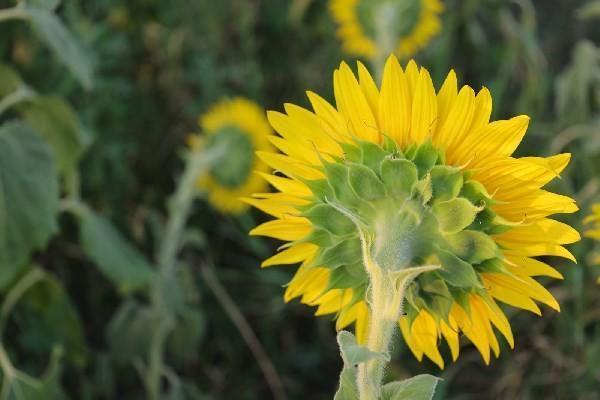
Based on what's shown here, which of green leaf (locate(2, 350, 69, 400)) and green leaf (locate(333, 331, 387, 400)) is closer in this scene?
green leaf (locate(333, 331, 387, 400))

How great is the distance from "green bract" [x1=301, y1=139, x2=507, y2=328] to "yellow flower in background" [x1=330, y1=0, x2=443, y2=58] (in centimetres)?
104

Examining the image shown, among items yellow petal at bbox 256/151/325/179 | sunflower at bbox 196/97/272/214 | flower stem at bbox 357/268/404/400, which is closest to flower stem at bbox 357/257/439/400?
flower stem at bbox 357/268/404/400

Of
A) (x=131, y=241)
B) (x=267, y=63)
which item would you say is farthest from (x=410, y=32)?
(x=131, y=241)

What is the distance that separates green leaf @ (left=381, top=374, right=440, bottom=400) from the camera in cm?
75

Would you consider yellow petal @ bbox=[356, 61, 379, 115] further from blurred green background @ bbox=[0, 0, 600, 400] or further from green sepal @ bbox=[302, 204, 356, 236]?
blurred green background @ bbox=[0, 0, 600, 400]

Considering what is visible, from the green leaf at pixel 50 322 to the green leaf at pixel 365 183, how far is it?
85cm

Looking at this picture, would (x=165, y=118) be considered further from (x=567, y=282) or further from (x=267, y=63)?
(x=567, y=282)

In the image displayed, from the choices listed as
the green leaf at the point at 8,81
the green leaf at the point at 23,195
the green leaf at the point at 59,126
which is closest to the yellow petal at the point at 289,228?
the green leaf at the point at 23,195

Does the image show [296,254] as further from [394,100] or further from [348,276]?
[394,100]

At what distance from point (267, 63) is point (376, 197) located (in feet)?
4.84

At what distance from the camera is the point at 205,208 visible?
2012 mm

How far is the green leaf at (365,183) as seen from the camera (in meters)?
0.76

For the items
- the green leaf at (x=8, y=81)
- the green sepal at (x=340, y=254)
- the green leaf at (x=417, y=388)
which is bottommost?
the green leaf at (x=417, y=388)

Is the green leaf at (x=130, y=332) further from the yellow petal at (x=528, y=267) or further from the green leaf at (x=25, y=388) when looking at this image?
the yellow petal at (x=528, y=267)
